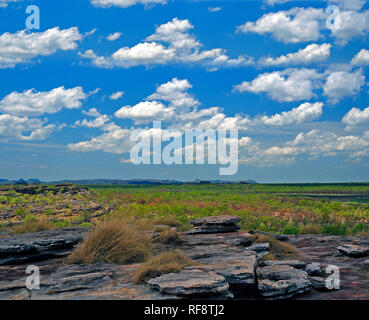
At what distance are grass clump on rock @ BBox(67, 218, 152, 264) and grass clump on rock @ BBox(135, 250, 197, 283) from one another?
177cm

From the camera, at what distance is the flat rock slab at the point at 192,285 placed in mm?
7934

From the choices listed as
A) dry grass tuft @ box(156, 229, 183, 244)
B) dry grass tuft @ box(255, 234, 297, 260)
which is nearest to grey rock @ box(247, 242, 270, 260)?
dry grass tuft @ box(255, 234, 297, 260)

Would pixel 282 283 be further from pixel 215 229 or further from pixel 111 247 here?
pixel 215 229

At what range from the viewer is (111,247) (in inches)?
463

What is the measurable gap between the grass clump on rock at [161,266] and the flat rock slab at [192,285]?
18.4 inches

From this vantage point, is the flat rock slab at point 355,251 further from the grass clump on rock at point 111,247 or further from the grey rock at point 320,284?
the grass clump on rock at point 111,247

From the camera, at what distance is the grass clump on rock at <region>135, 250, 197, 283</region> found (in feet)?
30.2

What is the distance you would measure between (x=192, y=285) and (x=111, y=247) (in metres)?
4.59

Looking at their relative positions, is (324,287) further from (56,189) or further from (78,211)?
(56,189)

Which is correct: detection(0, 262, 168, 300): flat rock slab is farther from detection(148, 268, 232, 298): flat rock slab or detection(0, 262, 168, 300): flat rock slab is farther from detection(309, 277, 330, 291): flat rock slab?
detection(309, 277, 330, 291): flat rock slab

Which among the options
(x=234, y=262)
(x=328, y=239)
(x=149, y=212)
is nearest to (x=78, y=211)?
(x=149, y=212)

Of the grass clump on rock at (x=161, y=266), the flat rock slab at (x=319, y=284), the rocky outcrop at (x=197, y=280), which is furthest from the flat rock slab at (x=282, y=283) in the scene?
the grass clump on rock at (x=161, y=266)
